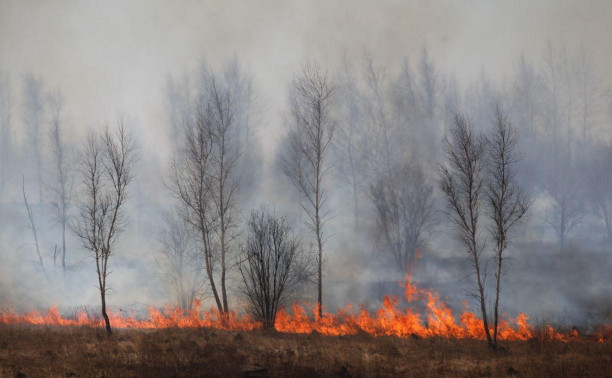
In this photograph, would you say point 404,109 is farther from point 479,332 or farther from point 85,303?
point 85,303

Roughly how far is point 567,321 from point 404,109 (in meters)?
17.3

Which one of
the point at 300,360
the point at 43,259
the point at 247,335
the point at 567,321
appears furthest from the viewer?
the point at 43,259

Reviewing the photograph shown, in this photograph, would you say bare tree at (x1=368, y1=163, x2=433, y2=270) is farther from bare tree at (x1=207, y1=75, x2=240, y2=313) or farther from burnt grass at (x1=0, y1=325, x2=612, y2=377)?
burnt grass at (x1=0, y1=325, x2=612, y2=377)

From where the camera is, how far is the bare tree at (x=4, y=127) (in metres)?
36.2

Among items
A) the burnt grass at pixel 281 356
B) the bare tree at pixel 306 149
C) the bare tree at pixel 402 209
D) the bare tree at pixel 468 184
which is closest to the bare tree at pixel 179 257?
the bare tree at pixel 306 149

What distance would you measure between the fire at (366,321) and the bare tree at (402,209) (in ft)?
8.39

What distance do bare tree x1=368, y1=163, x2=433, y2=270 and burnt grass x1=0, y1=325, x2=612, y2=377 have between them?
11.2 m

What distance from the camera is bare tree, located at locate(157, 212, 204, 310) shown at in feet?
104

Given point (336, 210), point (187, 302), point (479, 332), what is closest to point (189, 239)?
point (187, 302)

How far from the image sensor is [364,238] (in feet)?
98.0

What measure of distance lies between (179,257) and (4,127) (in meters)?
19.7

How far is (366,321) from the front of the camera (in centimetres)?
2181

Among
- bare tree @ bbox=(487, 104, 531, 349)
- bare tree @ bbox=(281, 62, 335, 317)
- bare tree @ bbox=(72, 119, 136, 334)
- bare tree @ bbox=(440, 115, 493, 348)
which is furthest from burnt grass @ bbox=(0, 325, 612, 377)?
bare tree @ bbox=(281, 62, 335, 317)

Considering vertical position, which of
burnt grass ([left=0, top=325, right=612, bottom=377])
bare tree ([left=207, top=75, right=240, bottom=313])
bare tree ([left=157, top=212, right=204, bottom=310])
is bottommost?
burnt grass ([left=0, top=325, right=612, bottom=377])
